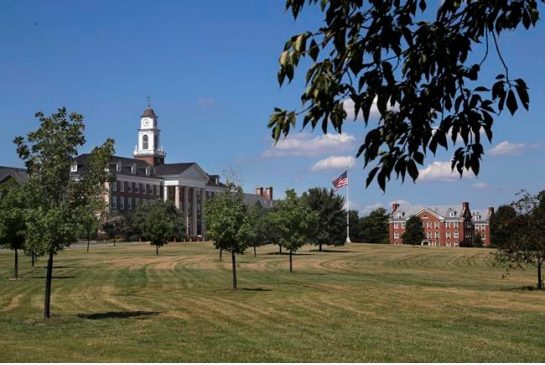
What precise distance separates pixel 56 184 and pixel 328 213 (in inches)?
2935

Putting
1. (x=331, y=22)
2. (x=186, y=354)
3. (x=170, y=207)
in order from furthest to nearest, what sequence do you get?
(x=170, y=207)
(x=186, y=354)
(x=331, y=22)

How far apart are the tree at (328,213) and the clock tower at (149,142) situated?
63159 mm

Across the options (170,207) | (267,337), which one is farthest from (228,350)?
(170,207)

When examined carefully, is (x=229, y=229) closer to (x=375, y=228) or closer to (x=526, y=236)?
(x=526, y=236)

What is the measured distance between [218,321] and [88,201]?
5.28m

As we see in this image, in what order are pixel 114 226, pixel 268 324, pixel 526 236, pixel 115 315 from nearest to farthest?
1. pixel 268 324
2. pixel 115 315
3. pixel 526 236
4. pixel 114 226

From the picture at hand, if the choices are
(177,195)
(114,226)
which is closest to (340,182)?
(114,226)

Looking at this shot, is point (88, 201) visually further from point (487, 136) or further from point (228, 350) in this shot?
point (487, 136)

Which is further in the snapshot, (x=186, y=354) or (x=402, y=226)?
(x=402, y=226)

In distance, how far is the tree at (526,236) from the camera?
30719 mm

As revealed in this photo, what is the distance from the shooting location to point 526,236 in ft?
101

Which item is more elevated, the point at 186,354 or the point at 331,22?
the point at 331,22

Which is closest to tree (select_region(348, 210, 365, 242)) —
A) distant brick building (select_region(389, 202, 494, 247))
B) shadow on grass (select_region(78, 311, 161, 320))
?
distant brick building (select_region(389, 202, 494, 247))

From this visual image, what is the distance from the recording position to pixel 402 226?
595 ft
